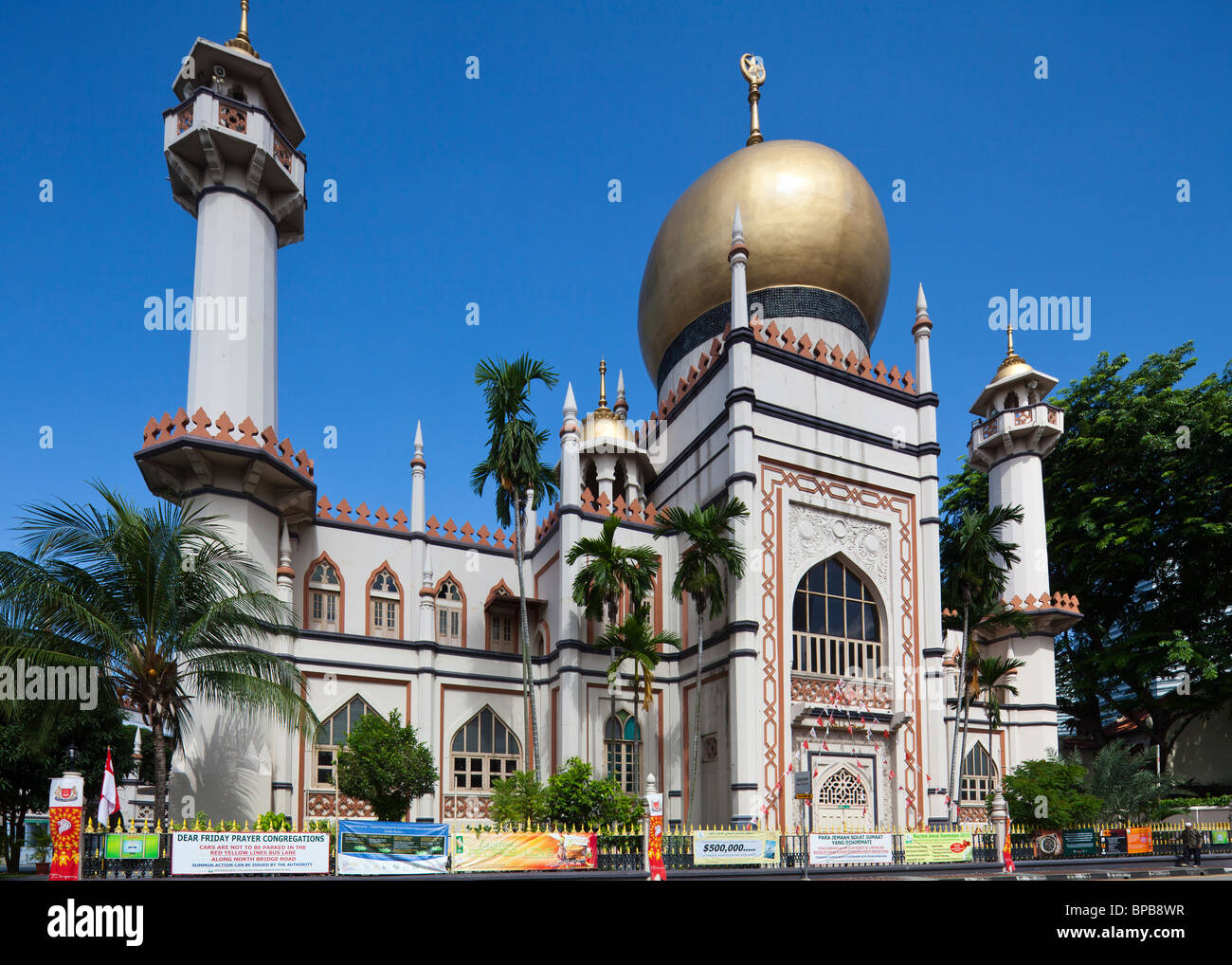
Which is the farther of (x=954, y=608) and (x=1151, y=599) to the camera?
(x=1151, y=599)

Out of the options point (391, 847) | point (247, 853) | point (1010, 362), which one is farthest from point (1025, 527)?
point (247, 853)

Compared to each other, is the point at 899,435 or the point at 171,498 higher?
the point at 899,435

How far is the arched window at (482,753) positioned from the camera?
92.3 feet

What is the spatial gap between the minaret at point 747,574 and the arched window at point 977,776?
31.3 ft

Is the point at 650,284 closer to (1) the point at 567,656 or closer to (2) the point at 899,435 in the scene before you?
(2) the point at 899,435

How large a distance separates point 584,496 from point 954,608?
11.3 metres

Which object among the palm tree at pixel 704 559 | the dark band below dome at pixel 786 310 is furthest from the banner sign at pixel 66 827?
the dark band below dome at pixel 786 310

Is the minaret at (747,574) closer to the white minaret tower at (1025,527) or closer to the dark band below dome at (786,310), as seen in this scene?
the dark band below dome at (786,310)

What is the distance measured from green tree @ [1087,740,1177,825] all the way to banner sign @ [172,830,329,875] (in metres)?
22.2

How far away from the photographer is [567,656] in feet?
91.1

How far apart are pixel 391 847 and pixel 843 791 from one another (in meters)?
12.7

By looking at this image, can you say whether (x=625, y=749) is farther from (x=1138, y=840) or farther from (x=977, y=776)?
(x=1138, y=840)

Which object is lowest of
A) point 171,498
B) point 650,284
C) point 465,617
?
point 465,617
